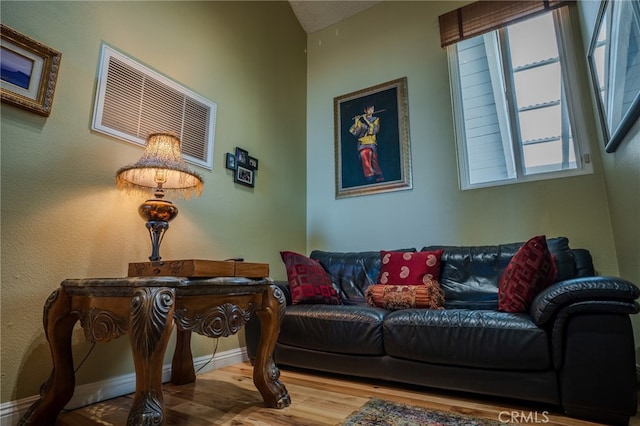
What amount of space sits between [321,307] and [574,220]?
183 cm

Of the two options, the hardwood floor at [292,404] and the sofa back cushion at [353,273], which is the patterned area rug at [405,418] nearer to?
the hardwood floor at [292,404]

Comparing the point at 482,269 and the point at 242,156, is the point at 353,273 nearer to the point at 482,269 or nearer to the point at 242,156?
the point at 482,269

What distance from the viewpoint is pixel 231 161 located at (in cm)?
254

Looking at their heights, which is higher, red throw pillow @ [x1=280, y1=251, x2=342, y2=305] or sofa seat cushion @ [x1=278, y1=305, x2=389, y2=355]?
red throw pillow @ [x1=280, y1=251, x2=342, y2=305]

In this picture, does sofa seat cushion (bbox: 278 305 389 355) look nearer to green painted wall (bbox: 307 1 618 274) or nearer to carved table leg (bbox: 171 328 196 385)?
carved table leg (bbox: 171 328 196 385)

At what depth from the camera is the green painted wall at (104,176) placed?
144 centimetres

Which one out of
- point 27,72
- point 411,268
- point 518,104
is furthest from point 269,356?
point 518,104

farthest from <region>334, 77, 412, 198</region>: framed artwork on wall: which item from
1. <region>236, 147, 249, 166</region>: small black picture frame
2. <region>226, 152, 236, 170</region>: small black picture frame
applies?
<region>226, 152, 236, 170</region>: small black picture frame

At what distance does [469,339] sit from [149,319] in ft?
4.62

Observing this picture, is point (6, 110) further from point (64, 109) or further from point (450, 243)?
point (450, 243)

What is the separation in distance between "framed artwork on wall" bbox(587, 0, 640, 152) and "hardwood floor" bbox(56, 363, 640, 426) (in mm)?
1415

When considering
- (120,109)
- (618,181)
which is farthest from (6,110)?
(618,181)

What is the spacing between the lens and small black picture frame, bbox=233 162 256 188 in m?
2.59

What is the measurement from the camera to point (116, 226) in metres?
1.78
